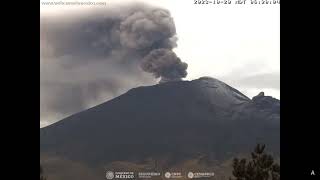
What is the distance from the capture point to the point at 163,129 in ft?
16.2

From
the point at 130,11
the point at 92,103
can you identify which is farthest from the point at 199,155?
the point at 130,11

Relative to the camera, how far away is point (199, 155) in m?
4.89

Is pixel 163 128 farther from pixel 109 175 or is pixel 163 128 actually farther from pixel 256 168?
pixel 256 168

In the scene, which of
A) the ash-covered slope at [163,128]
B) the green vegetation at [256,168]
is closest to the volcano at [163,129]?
the ash-covered slope at [163,128]

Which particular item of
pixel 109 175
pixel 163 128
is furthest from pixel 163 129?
pixel 109 175

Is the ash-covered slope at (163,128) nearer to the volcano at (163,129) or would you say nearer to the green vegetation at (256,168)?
the volcano at (163,129)

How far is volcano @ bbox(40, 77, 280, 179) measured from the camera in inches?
193

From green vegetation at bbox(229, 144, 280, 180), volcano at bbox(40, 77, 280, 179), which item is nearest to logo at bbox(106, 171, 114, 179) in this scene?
volcano at bbox(40, 77, 280, 179)

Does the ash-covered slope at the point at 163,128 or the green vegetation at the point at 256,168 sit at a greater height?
the ash-covered slope at the point at 163,128

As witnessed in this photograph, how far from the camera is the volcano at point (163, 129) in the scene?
491cm

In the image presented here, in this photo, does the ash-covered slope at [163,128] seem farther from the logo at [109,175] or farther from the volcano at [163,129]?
the logo at [109,175]

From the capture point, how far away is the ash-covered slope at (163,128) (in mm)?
4914

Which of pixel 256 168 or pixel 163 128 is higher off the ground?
pixel 163 128

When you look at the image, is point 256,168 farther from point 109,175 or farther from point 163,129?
point 109,175
